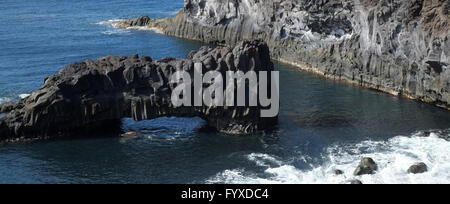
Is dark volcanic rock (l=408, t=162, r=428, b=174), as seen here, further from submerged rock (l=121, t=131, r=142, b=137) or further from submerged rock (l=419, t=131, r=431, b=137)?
submerged rock (l=121, t=131, r=142, b=137)

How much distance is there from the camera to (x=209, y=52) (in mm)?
89688

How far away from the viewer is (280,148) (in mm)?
83500

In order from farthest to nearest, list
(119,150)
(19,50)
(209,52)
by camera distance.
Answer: (19,50) < (209,52) < (119,150)

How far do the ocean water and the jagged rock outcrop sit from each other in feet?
10.7

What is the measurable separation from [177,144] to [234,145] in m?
7.09

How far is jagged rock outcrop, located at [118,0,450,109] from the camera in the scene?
96.2 meters

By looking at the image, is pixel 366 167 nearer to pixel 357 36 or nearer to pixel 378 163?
pixel 378 163

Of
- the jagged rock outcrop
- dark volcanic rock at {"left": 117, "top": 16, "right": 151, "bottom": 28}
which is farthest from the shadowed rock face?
dark volcanic rock at {"left": 117, "top": 16, "right": 151, "bottom": 28}

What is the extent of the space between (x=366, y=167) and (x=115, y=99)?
3234cm

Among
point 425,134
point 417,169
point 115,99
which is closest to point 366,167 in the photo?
point 417,169

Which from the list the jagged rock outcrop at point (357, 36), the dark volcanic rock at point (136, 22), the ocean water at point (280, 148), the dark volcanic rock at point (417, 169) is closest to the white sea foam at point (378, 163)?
the ocean water at point (280, 148)

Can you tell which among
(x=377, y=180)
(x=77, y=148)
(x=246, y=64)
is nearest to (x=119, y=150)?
(x=77, y=148)

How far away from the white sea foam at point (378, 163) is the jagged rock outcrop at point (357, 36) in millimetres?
14990
